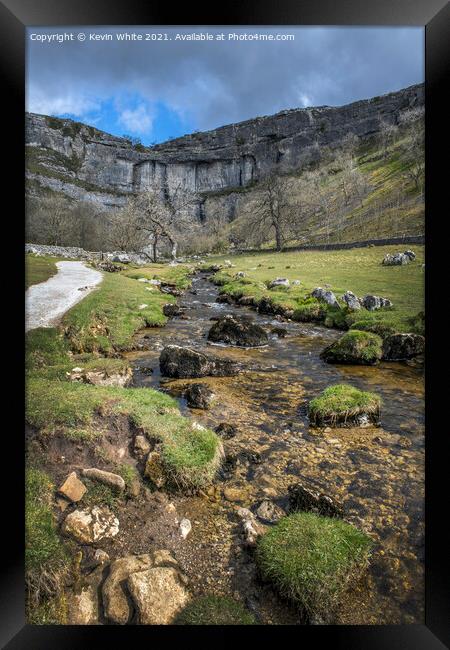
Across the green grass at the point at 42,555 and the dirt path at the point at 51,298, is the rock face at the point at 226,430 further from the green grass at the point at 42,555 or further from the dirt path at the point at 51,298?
the dirt path at the point at 51,298

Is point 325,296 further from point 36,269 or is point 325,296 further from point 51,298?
point 36,269

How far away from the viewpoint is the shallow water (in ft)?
8.71

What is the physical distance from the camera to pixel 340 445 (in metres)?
3.81

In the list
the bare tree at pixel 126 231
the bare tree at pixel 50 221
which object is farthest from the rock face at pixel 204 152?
the bare tree at pixel 126 231

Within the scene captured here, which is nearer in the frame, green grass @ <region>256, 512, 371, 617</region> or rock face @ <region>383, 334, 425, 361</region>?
green grass @ <region>256, 512, 371, 617</region>

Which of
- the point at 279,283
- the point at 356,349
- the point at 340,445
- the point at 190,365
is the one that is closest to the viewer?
the point at 340,445

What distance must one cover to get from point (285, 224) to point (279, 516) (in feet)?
18.4

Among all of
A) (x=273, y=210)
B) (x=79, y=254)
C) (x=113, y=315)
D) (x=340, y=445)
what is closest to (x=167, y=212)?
(x=273, y=210)

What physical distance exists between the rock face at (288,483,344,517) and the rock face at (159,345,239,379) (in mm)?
2353

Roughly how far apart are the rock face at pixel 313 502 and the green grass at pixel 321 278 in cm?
261

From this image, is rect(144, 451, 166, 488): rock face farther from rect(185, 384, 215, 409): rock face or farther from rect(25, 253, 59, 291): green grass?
rect(25, 253, 59, 291): green grass

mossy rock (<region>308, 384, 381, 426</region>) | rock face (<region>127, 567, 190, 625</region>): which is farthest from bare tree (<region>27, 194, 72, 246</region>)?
mossy rock (<region>308, 384, 381, 426</region>)

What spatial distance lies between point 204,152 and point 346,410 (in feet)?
15.2

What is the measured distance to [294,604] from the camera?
94.3 inches
